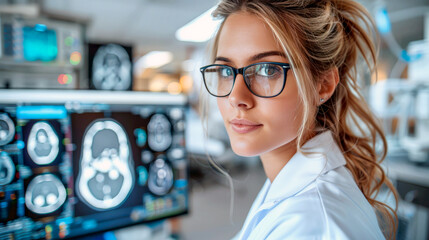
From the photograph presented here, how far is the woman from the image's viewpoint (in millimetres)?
578

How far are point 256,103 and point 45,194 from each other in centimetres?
67

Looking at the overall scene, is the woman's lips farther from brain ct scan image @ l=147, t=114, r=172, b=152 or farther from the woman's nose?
brain ct scan image @ l=147, t=114, r=172, b=152

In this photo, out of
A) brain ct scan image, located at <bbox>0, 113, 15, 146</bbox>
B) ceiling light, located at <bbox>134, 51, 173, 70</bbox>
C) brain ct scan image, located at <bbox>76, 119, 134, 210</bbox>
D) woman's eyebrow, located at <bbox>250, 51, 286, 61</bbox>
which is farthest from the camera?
ceiling light, located at <bbox>134, 51, 173, 70</bbox>

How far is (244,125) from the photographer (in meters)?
0.67

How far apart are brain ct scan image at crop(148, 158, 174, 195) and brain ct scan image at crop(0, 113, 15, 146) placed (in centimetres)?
43

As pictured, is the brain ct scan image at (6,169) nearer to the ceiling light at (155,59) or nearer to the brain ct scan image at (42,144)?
the brain ct scan image at (42,144)

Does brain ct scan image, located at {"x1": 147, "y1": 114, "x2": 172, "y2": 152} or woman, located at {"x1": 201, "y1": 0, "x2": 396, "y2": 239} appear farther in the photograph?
brain ct scan image, located at {"x1": 147, "y1": 114, "x2": 172, "y2": 152}

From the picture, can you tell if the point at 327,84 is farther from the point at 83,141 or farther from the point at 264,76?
the point at 83,141

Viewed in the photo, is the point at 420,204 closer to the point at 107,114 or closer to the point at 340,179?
the point at 340,179

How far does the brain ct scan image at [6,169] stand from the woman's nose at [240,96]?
63 centimetres

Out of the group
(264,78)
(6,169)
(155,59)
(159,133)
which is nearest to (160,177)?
(159,133)

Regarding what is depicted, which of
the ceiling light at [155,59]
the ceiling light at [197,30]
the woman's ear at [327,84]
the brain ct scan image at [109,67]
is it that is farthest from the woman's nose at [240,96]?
the ceiling light at [155,59]

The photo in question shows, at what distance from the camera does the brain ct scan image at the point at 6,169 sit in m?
0.73

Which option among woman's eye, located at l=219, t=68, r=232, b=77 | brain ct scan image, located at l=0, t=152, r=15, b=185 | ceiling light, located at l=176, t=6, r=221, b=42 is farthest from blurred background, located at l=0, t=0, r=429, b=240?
ceiling light, located at l=176, t=6, r=221, b=42
